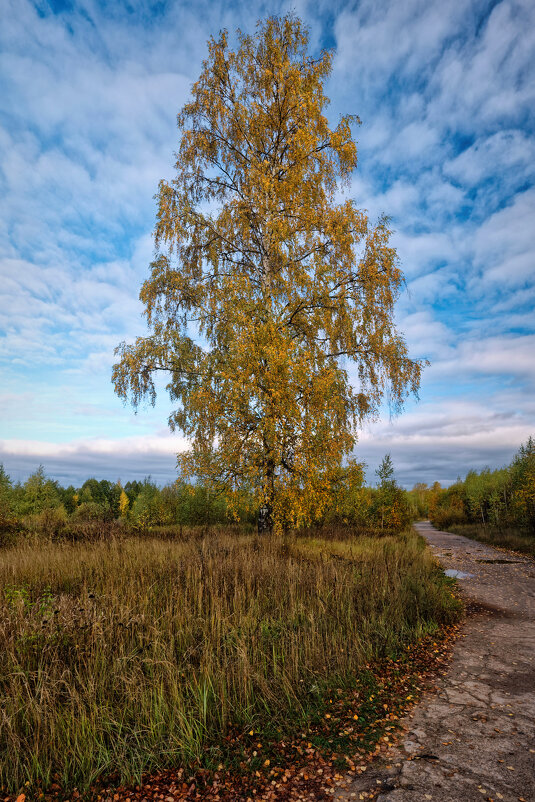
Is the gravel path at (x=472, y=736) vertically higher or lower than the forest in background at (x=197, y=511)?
Answer: lower

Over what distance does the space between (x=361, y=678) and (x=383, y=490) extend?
20567 mm

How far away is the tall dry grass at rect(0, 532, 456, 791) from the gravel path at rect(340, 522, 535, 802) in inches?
33.3

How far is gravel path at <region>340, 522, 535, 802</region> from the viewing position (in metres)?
2.84

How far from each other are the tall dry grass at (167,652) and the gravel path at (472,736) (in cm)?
85

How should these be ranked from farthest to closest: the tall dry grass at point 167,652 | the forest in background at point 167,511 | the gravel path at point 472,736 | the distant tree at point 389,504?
1. the distant tree at point 389,504
2. the forest in background at point 167,511
3. the tall dry grass at point 167,652
4. the gravel path at point 472,736

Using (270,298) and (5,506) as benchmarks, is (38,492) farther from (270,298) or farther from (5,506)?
(270,298)

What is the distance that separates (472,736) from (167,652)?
9.56 ft

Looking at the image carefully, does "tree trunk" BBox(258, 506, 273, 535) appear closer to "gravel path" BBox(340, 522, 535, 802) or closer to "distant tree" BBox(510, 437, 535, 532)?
"gravel path" BBox(340, 522, 535, 802)

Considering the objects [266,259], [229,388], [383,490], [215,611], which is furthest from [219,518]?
[215,611]

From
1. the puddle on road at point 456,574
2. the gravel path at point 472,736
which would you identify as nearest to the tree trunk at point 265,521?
the puddle on road at point 456,574

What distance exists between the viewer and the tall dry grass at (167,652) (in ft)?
10.6

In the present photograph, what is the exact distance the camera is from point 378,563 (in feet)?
29.4

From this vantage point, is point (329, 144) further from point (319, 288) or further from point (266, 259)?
point (319, 288)

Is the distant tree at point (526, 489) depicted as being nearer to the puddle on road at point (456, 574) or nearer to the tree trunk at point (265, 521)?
the puddle on road at point (456, 574)
